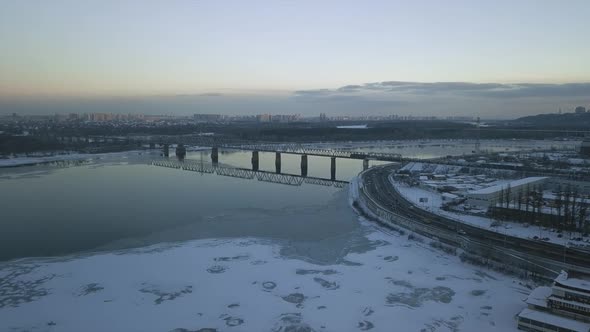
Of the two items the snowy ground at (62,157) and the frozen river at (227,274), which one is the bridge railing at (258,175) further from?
the snowy ground at (62,157)

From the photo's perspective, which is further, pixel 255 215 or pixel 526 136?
pixel 526 136

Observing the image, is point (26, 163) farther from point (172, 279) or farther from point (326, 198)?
point (172, 279)

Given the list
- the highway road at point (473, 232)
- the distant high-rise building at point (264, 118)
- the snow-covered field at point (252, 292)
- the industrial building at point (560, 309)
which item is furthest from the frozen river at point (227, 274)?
the distant high-rise building at point (264, 118)

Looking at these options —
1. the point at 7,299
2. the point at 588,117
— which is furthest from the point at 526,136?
the point at 7,299

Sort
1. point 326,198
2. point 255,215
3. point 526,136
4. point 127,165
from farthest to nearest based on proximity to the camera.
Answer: point 526,136 < point 127,165 < point 326,198 < point 255,215

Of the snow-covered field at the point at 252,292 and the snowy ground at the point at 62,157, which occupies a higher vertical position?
the snowy ground at the point at 62,157

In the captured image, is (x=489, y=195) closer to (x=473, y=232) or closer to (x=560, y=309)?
(x=473, y=232)
